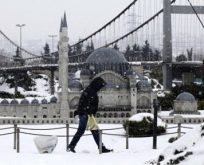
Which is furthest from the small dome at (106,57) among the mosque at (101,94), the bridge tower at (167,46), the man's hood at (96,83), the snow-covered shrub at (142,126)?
the man's hood at (96,83)

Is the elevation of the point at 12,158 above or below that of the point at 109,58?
below

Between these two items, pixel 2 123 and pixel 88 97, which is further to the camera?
pixel 2 123

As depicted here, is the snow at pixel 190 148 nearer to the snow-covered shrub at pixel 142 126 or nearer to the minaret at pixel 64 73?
the snow-covered shrub at pixel 142 126

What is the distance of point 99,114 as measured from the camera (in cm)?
3853

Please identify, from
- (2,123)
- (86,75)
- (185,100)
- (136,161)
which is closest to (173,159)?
(136,161)

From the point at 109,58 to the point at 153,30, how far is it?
1821 centimetres

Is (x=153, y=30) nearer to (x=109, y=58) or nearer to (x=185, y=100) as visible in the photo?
(x=109, y=58)

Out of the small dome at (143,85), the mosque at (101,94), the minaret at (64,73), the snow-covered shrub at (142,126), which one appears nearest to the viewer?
the snow-covered shrub at (142,126)

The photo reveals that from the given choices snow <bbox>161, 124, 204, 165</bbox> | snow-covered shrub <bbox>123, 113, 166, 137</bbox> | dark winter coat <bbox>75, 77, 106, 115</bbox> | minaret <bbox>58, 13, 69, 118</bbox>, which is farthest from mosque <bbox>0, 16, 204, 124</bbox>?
A: snow <bbox>161, 124, 204, 165</bbox>

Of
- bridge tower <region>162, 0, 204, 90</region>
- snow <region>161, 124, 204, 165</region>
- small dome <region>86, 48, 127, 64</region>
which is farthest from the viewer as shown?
bridge tower <region>162, 0, 204, 90</region>

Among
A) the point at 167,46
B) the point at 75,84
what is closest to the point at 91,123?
the point at 75,84

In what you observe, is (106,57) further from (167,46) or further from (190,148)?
(190,148)

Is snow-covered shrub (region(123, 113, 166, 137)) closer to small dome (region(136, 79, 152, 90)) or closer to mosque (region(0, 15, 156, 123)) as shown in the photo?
mosque (region(0, 15, 156, 123))

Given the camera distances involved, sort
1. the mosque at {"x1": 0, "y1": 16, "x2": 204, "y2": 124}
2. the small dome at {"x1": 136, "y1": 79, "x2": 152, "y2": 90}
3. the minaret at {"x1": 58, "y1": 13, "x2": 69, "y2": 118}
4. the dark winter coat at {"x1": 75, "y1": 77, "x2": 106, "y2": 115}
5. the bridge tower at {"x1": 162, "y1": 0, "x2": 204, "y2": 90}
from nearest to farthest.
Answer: the dark winter coat at {"x1": 75, "y1": 77, "x2": 106, "y2": 115}
the minaret at {"x1": 58, "y1": 13, "x2": 69, "y2": 118}
the mosque at {"x1": 0, "y1": 16, "x2": 204, "y2": 124}
the small dome at {"x1": 136, "y1": 79, "x2": 152, "y2": 90}
the bridge tower at {"x1": 162, "y1": 0, "x2": 204, "y2": 90}
